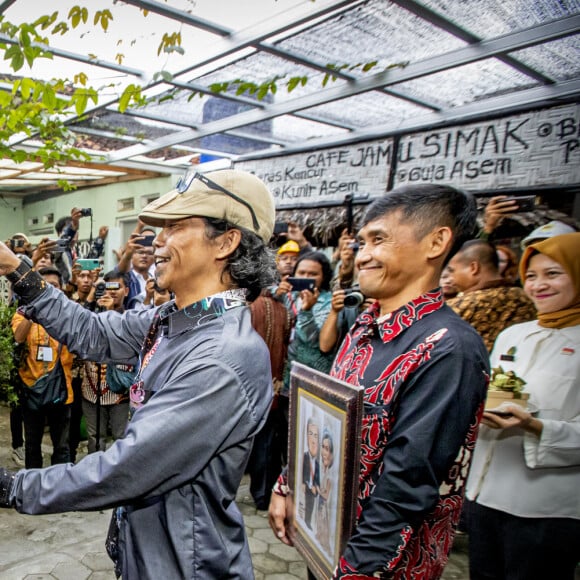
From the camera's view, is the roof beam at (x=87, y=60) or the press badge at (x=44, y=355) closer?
the roof beam at (x=87, y=60)

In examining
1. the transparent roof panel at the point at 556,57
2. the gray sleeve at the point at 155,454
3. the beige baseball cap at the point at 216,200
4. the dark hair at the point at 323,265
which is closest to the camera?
the gray sleeve at the point at 155,454

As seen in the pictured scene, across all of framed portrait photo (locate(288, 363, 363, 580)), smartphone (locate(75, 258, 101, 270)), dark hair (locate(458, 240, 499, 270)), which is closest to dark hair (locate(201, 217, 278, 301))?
framed portrait photo (locate(288, 363, 363, 580))

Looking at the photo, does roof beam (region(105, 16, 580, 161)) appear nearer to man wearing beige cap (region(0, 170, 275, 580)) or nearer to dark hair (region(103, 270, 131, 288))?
dark hair (region(103, 270, 131, 288))

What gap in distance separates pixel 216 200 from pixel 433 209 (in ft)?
2.19

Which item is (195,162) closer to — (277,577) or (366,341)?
(277,577)

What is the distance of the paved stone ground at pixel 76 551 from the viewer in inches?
119

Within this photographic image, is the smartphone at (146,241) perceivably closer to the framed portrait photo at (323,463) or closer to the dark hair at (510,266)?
the dark hair at (510,266)

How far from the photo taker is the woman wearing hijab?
1.87m

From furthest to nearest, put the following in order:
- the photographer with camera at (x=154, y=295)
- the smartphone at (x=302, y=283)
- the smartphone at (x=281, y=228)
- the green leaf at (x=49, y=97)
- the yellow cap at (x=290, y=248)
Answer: the smartphone at (x=281, y=228) < the yellow cap at (x=290, y=248) < the photographer with camera at (x=154, y=295) < the smartphone at (x=302, y=283) < the green leaf at (x=49, y=97)

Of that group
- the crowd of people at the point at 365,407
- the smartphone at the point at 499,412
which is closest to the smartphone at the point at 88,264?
the crowd of people at the point at 365,407

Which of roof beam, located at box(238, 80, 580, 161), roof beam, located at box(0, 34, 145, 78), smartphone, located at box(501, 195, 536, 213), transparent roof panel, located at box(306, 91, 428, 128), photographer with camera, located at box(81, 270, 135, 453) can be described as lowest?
photographer with camera, located at box(81, 270, 135, 453)

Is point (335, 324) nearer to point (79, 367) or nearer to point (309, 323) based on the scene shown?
point (309, 323)

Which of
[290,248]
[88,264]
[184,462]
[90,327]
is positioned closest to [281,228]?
[290,248]

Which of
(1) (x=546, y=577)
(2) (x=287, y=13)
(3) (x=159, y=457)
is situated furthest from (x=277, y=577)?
(2) (x=287, y=13)
